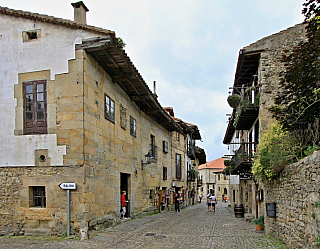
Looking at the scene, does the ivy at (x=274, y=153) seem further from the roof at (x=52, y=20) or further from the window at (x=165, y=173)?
the window at (x=165, y=173)

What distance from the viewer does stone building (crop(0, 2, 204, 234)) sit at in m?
9.92

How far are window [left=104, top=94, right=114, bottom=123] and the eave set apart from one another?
96 centimetres

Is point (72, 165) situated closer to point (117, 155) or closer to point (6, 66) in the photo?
point (117, 155)

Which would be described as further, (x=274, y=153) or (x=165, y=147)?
(x=165, y=147)

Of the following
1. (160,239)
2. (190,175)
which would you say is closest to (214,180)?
(190,175)

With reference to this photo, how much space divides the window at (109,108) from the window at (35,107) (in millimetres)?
2381

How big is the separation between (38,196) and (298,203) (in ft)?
25.0

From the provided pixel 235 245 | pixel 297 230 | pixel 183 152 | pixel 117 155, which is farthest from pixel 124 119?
pixel 183 152

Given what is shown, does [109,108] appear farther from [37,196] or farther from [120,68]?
[37,196]

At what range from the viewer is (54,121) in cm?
1021

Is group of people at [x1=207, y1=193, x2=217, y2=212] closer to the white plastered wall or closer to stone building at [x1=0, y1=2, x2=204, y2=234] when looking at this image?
stone building at [x1=0, y1=2, x2=204, y2=234]

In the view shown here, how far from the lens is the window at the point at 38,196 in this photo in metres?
10.1

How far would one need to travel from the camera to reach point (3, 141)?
10.5m

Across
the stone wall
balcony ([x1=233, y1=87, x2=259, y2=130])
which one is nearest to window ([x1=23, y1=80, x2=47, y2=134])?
the stone wall
